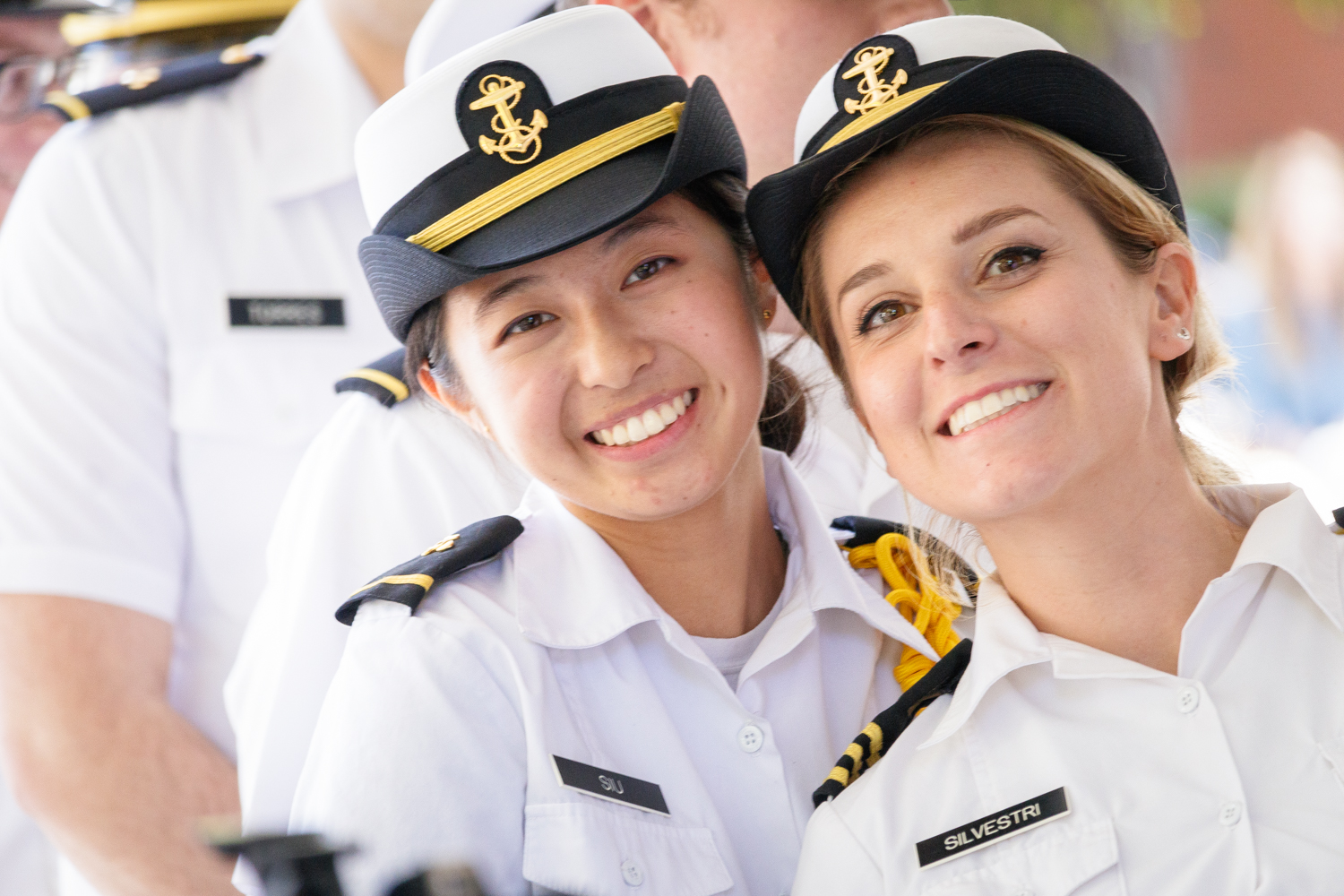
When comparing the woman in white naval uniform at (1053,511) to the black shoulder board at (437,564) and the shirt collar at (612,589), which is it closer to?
the shirt collar at (612,589)

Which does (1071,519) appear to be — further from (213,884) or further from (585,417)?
(213,884)

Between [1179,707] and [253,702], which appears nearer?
[1179,707]

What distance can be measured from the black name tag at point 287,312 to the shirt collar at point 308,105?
217mm

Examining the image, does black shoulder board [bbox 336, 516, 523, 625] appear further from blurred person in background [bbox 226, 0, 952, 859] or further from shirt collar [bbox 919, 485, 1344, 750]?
shirt collar [bbox 919, 485, 1344, 750]

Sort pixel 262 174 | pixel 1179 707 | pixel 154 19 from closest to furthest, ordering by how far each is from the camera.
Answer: pixel 1179 707 < pixel 262 174 < pixel 154 19

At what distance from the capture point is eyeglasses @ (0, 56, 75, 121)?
9.82ft

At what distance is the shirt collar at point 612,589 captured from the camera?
173cm

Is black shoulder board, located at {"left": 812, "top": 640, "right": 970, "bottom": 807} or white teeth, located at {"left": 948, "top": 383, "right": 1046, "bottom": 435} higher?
white teeth, located at {"left": 948, "top": 383, "right": 1046, "bottom": 435}

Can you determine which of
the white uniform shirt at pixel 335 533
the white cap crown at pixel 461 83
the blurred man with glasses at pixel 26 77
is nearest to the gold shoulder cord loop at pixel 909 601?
the white uniform shirt at pixel 335 533

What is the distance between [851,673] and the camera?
1.89m

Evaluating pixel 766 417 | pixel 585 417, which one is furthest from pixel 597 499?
pixel 766 417

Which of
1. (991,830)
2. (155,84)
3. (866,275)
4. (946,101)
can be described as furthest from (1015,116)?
(155,84)

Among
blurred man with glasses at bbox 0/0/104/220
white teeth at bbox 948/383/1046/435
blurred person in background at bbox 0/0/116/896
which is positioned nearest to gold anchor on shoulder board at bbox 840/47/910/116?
white teeth at bbox 948/383/1046/435

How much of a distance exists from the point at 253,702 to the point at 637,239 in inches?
35.8
